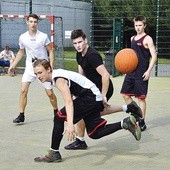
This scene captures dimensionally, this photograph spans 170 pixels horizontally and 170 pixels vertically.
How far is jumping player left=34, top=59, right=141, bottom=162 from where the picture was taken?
231 inches

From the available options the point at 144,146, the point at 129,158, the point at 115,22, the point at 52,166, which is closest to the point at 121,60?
the point at 144,146

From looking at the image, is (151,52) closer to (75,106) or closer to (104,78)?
(104,78)

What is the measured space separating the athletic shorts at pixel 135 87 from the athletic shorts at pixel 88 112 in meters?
2.12

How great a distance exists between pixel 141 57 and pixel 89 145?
2082 mm

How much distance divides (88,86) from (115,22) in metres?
12.5

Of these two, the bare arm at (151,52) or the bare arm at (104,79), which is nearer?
the bare arm at (104,79)

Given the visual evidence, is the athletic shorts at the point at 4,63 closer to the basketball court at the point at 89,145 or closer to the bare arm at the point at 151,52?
the basketball court at the point at 89,145

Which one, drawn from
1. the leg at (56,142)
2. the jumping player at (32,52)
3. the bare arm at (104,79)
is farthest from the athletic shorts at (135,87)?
the leg at (56,142)

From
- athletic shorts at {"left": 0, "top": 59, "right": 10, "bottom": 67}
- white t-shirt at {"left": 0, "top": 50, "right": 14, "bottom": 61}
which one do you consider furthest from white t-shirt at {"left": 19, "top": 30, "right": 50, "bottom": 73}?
white t-shirt at {"left": 0, "top": 50, "right": 14, "bottom": 61}

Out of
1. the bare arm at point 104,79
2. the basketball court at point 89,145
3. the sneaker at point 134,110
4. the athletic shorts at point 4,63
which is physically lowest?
the basketball court at point 89,145

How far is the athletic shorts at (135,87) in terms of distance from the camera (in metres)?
8.42

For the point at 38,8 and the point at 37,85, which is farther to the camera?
the point at 38,8

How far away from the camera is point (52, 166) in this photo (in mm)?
6047

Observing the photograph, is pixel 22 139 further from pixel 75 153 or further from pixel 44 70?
pixel 44 70
